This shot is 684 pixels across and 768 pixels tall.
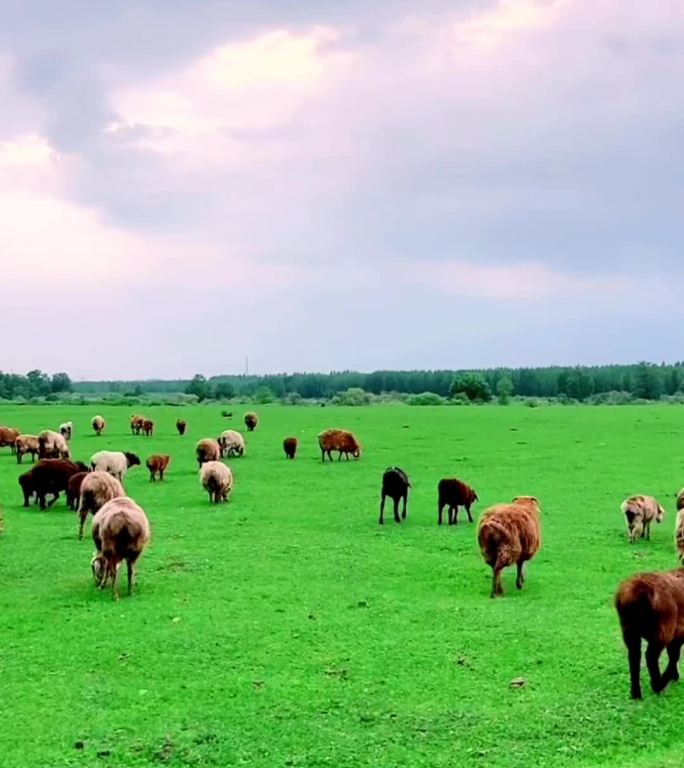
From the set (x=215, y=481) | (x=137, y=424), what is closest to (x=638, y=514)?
(x=215, y=481)

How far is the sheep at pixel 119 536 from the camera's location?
1171 cm

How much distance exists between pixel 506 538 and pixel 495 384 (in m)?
136

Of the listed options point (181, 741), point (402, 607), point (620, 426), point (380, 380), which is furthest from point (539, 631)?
point (380, 380)

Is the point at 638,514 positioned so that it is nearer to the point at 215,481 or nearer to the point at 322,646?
the point at 322,646

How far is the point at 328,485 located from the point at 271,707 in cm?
1609

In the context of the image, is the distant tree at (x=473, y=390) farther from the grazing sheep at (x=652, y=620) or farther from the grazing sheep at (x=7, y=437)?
the grazing sheep at (x=652, y=620)

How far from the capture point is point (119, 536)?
1170 centimetres

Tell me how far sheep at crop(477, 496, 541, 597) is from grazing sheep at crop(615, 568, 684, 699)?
11.0ft

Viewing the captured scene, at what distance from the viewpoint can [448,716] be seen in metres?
7.84

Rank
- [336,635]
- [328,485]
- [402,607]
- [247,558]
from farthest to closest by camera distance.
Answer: [328,485] → [247,558] → [402,607] → [336,635]

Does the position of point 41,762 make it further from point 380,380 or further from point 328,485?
point 380,380

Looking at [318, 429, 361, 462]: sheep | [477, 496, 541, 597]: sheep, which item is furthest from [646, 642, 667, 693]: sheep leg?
[318, 429, 361, 462]: sheep

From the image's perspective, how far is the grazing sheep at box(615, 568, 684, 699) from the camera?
7734mm

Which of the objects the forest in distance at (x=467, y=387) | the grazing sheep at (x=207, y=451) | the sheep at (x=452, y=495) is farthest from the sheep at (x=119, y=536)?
the forest in distance at (x=467, y=387)
